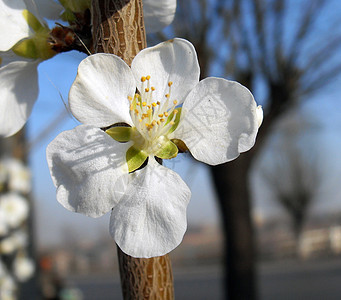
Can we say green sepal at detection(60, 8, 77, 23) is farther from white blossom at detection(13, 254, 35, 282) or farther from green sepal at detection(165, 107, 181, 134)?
white blossom at detection(13, 254, 35, 282)

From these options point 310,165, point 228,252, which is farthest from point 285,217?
point 228,252

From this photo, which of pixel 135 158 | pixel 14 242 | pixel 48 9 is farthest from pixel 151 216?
pixel 14 242

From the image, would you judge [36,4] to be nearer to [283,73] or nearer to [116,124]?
[116,124]

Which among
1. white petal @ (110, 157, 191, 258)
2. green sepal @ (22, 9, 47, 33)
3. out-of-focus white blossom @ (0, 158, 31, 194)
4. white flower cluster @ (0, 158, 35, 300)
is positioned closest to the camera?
white petal @ (110, 157, 191, 258)

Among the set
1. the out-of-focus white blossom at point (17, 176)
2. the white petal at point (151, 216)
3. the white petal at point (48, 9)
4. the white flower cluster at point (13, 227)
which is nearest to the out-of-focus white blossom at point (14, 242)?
the white flower cluster at point (13, 227)

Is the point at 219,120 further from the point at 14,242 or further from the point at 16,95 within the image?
the point at 14,242

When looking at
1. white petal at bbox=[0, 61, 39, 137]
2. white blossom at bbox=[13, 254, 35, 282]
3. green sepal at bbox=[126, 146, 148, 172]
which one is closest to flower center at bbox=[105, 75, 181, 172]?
green sepal at bbox=[126, 146, 148, 172]
